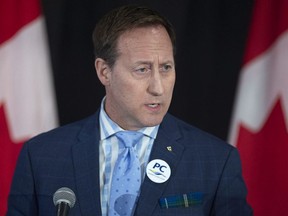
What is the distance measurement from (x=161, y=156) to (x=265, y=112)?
2.53 ft

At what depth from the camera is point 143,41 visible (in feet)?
6.98

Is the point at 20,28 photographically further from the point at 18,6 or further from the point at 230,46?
the point at 230,46

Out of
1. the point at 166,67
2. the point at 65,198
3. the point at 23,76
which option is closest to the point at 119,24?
the point at 166,67

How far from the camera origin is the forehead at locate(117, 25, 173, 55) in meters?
2.12

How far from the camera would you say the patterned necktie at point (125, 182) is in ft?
6.91

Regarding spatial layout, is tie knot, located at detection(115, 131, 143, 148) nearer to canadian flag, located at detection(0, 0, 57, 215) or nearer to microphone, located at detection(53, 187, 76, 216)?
microphone, located at detection(53, 187, 76, 216)

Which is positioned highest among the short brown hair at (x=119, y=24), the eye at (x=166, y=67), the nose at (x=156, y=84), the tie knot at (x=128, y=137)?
the short brown hair at (x=119, y=24)

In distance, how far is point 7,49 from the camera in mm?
2826

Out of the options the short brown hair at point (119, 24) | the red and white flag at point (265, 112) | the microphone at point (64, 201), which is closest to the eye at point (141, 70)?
the short brown hair at point (119, 24)

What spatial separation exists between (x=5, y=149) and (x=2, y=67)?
1.25 ft

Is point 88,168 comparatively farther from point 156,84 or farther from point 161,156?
point 156,84

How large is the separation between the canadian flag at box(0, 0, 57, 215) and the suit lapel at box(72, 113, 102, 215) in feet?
1.95

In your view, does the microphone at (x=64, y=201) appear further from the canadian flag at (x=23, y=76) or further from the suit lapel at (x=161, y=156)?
the canadian flag at (x=23, y=76)

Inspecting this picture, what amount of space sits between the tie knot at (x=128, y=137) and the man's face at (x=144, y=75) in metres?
0.05
